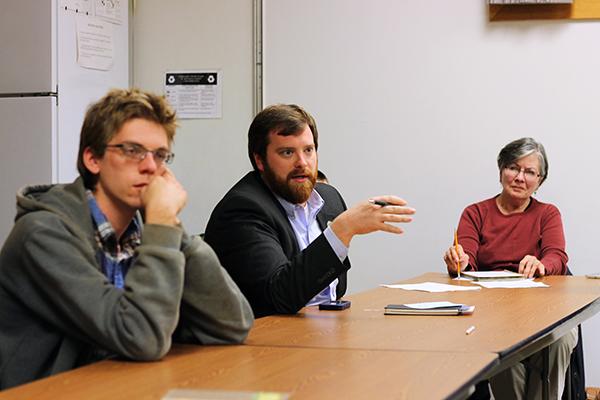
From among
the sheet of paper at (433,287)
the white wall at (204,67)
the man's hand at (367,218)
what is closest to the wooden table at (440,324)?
the sheet of paper at (433,287)

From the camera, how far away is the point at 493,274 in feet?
12.9

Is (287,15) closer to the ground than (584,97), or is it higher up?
higher up

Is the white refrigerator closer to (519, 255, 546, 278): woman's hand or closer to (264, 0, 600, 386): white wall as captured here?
(264, 0, 600, 386): white wall

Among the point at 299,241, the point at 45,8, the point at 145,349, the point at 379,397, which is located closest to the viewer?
the point at 379,397

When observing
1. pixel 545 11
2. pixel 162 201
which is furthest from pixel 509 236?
pixel 162 201

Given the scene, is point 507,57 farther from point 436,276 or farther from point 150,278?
point 150,278

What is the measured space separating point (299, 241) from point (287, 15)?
2.62m

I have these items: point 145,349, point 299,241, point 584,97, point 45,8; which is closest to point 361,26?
point 584,97

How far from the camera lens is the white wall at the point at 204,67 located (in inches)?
217

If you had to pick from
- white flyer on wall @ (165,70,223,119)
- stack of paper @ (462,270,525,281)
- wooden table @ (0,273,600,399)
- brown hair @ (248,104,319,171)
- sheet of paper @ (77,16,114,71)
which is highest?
sheet of paper @ (77,16,114,71)

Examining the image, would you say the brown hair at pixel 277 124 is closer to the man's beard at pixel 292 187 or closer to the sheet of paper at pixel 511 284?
the man's beard at pixel 292 187

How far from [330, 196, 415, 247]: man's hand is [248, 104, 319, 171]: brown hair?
2.17 ft

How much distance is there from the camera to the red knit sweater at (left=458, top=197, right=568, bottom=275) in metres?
4.46

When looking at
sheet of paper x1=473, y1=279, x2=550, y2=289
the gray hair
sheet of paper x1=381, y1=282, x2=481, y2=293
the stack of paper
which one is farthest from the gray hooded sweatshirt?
the gray hair
